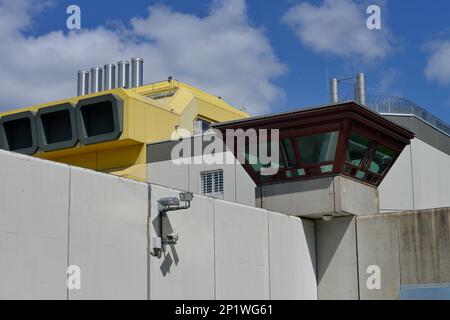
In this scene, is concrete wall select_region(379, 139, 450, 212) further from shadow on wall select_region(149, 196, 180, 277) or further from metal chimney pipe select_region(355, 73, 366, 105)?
shadow on wall select_region(149, 196, 180, 277)

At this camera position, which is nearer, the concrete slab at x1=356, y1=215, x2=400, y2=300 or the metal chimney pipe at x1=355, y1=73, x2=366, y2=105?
the concrete slab at x1=356, y1=215, x2=400, y2=300

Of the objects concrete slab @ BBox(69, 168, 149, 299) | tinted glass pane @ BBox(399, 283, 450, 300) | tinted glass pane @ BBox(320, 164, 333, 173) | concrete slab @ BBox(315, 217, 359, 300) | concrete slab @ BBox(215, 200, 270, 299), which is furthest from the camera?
concrete slab @ BBox(315, 217, 359, 300)

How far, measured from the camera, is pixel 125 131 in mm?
38000

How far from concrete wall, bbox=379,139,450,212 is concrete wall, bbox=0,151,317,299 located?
41.9 ft

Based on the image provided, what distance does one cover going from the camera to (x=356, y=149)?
22.9m

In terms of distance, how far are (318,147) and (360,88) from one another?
17.3 meters

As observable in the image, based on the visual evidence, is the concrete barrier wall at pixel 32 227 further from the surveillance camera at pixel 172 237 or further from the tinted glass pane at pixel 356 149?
the tinted glass pane at pixel 356 149

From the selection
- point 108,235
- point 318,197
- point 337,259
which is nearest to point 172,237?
point 108,235

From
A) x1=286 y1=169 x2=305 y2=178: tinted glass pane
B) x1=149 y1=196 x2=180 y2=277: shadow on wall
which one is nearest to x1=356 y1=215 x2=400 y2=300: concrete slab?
x1=286 y1=169 x2=305 y2=178: tinted glass pane

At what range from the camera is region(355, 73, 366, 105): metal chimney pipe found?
126ft

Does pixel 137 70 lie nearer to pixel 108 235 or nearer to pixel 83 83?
pixel 83 83

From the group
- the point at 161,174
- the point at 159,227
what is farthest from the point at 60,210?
the point at 161,174

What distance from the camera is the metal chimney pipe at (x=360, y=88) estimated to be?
1516 inches

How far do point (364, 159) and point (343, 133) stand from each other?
170 centimetres
